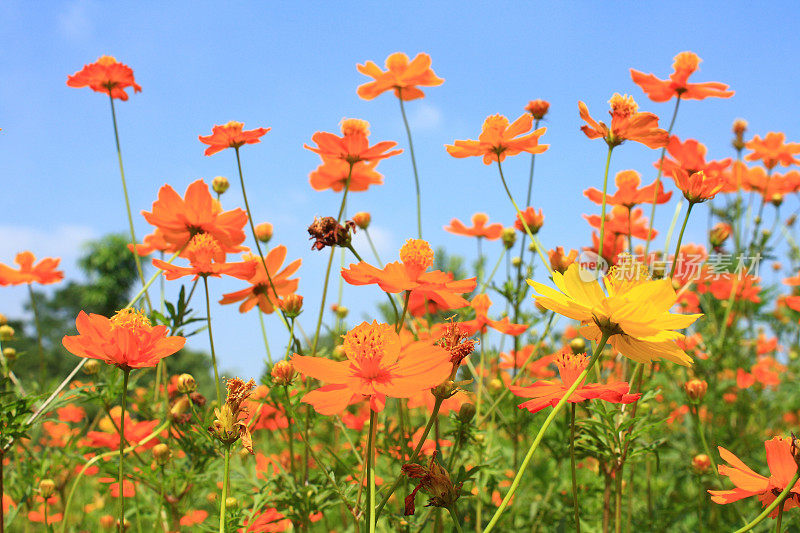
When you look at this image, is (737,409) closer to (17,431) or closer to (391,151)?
(391,151)

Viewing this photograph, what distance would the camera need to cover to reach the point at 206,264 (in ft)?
4.08

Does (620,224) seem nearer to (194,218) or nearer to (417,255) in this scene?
(417,255)

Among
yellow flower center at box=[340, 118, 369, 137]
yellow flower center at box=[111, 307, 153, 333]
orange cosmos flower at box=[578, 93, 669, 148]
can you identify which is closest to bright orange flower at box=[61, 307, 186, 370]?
yellow flower center at box=[111, 307, 153, 333]

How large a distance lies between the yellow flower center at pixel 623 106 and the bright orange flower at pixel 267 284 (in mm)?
873

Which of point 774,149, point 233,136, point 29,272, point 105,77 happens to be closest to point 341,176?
point 233,136

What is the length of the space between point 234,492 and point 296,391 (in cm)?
31

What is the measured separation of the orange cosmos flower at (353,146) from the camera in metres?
1.41

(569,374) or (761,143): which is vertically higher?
(761,143)

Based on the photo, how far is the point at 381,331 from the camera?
83 cm

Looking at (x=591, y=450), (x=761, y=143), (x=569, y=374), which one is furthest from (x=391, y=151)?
(x=761, y=143)

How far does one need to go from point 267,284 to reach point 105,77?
939mm

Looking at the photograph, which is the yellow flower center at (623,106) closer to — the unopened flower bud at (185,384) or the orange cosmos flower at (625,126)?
the orange cosmos flower at (625,126)

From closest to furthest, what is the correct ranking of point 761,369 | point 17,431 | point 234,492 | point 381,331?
point 381,331 < point 17,431 < point 234,492 < point 761,369

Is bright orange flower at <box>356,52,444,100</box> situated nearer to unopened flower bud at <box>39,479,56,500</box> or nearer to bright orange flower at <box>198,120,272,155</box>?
bright orange flower at <box>198,120,272,155</box>
